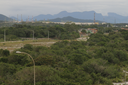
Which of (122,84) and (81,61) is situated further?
(81,61)

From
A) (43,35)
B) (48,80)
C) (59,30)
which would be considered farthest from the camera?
(59,30)

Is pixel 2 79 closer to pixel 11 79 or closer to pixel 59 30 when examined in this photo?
pixel 11 79

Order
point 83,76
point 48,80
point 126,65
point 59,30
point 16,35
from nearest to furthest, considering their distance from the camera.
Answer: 1. point 48,80
2. point 83,76
3. point 126,65
4. point 16,35
5. point 59,30

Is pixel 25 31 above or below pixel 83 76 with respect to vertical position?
above

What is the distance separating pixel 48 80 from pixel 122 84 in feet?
20.5

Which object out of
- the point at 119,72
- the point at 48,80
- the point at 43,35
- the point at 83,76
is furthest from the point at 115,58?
the point at 43,35

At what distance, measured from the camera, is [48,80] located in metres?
10.9

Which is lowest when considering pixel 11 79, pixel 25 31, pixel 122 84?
pixel 122 84

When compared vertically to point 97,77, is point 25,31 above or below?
above

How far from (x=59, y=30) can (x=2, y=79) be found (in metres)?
40.0

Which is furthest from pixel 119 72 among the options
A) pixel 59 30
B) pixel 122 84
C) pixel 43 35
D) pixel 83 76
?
pixel 59 30

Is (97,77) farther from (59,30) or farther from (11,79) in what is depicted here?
(59,30)

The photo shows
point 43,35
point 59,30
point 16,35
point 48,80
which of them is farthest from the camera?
point 59,30

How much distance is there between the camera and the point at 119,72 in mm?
15570
